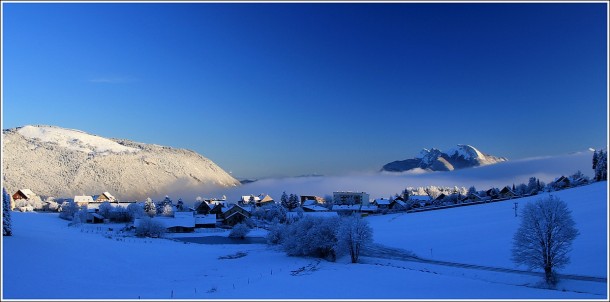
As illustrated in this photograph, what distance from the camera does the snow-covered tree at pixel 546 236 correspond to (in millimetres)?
30672

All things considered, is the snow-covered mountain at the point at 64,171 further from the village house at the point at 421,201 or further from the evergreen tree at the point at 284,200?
the village house at the point at 421,201

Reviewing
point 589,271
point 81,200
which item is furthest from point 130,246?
point 81,200

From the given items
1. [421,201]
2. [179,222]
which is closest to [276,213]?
[179,222]

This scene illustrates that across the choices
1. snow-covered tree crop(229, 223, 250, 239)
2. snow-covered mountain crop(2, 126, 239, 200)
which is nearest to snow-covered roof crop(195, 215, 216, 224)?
snow-covered tree crop(229, 223, 250, 239)

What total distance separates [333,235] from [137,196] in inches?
6147

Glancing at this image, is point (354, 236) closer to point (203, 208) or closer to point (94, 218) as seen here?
point (94, 218)

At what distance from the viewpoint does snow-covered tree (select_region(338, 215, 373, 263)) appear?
4281 centimetres

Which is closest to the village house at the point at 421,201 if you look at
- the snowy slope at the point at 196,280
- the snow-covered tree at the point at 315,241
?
the snow-covered tree at the point at 315,241

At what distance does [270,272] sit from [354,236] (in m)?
13.5

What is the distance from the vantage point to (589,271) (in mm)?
32656

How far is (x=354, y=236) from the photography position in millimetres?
42969

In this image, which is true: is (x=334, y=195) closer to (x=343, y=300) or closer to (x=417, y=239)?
(x=417, y=239)

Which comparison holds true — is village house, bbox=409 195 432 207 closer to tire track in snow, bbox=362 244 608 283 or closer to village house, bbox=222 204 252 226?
village house, bbox=222 204 252 226

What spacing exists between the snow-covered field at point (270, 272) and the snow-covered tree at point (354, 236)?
1.77 m
